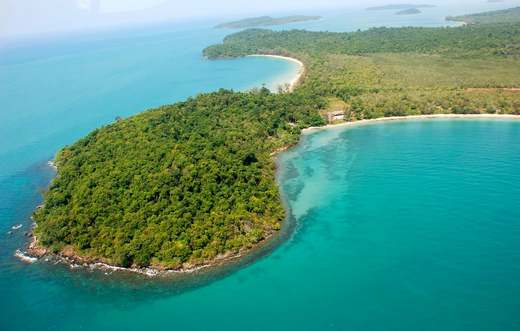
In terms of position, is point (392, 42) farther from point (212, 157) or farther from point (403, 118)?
point (212, 157)

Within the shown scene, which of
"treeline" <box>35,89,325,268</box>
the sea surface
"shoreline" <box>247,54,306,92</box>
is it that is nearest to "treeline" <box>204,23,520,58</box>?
"shoreline" <box>247,54,306,92</box>

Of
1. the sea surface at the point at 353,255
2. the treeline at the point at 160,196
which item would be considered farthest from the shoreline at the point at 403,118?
the treeline at the point at 160,196

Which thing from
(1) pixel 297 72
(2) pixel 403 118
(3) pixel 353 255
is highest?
(1) pixel 297 72

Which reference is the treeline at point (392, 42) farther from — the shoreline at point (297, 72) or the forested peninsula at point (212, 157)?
the forested peninsula at point (212, 157)

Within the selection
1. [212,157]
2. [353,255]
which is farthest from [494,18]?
[353,255]

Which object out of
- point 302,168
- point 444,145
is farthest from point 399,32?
point 302,168

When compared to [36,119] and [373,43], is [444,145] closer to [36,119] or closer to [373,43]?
[36,119]

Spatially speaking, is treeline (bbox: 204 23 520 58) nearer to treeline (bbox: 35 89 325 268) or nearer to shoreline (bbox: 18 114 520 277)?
treeline (bbox: 35 89 325 268)
